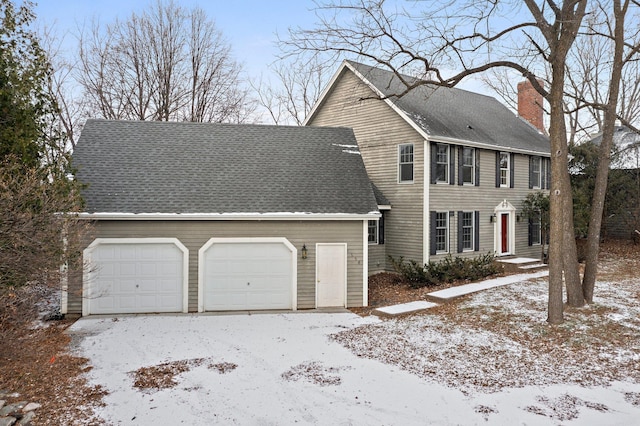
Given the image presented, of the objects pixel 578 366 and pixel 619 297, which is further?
pixel 619 297

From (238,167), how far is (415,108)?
8317 mm

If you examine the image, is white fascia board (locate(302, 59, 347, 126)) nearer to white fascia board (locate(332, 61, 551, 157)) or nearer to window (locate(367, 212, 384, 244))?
white fascia board (locate(332, 61, 551, 157))

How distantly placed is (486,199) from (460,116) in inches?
158

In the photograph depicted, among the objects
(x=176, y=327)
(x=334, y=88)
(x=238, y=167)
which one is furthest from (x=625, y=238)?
(x=176, y=327)

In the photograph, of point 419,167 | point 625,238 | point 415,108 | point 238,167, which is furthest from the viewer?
point 625,238

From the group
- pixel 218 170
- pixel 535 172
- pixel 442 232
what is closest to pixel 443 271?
pixel 442 232

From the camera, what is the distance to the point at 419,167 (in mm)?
16453

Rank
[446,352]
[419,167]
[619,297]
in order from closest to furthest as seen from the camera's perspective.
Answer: [446,352] → [619,297] → [419,167]

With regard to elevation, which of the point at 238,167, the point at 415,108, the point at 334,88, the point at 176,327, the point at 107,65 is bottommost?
A: the point at 176,327

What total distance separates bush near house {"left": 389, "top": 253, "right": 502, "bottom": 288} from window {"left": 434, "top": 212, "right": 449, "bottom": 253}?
816 millimetres

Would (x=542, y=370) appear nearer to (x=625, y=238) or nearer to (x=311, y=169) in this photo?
(x=311, y=169)

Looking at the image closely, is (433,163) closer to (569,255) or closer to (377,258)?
(377,258)

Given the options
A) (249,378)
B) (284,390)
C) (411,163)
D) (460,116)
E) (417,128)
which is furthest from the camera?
(460,116)

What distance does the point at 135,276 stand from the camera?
39.2 feet
